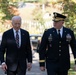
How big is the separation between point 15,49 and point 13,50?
1.9 inches

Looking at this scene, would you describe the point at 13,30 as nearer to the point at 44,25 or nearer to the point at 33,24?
the point at 44,25

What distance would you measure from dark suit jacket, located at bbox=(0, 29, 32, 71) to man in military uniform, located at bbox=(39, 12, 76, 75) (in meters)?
0.38

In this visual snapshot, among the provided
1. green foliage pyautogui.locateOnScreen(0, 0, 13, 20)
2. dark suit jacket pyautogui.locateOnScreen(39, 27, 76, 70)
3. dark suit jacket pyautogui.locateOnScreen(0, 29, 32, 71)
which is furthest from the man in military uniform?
green foliage pyautogui.locateOnScreen(0, 0, 13, 20)

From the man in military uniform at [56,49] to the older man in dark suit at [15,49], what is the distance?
39 cm

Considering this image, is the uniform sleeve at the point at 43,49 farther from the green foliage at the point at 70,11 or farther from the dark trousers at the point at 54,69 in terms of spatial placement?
the green foliage at the point at 70,11

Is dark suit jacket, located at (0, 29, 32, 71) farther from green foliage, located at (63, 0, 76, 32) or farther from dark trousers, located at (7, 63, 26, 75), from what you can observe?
green foliage, located at (63, 0, 76, 32)

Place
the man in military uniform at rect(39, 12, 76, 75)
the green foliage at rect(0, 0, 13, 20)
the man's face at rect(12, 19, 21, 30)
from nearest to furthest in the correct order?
the man's face at rect(12, 19, 21, 30) < the man in military uniform at rect(39, 12, 76, 75) < the green foliage at rect(0, 0, 13, 20)

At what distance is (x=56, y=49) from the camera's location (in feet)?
30.0

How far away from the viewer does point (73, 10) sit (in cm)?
2138

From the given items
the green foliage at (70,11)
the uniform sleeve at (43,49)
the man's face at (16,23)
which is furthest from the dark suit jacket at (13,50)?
the green foliage at (70,11)

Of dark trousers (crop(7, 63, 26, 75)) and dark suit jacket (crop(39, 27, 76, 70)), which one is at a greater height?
dark suit jacket (crop(39, 27, 76, 70))

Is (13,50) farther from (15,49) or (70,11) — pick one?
(70,11)

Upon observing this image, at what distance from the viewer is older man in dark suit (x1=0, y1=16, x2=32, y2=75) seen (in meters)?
9.16

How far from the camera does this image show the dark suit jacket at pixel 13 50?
916 centimetres
